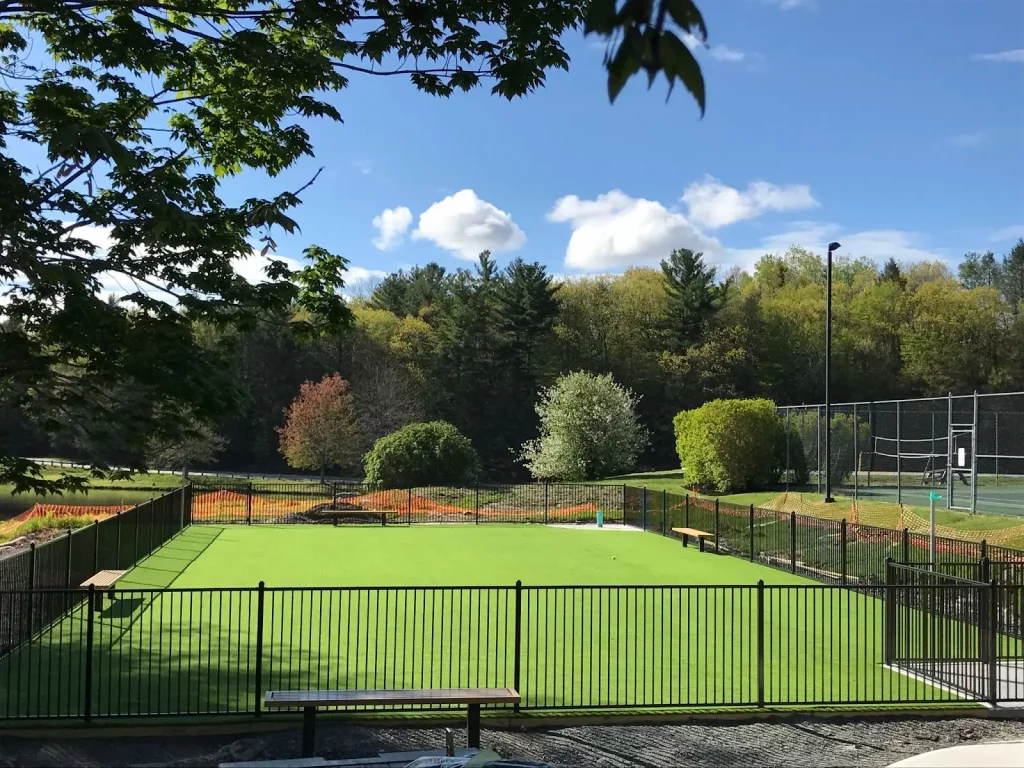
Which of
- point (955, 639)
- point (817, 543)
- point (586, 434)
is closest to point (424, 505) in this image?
point (586, 434)

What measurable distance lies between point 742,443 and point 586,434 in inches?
589

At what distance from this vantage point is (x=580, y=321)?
7806 cm

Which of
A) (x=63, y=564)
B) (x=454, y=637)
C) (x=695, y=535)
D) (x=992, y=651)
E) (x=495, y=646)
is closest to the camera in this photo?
(x=992, y=651)

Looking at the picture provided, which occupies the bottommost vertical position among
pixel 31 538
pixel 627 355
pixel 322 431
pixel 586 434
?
pixel 31 538

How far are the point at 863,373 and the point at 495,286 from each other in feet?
99.3

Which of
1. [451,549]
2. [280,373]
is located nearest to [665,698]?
[451,549]

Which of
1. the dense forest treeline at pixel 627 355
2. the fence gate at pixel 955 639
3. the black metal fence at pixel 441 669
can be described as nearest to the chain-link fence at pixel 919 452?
the fence gate at pixel 955 639

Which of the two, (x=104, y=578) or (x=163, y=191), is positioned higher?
(x=163, y=191)

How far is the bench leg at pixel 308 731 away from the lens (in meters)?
8.31

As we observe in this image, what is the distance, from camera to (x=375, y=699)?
843cm

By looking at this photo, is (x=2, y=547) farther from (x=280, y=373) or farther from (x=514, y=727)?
(x=280, y=373)

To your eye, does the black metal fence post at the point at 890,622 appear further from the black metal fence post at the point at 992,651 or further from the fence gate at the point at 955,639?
the black metal fence post at the point at 992,651

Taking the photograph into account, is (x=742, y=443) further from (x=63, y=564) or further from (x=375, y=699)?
(x=375, y=699)

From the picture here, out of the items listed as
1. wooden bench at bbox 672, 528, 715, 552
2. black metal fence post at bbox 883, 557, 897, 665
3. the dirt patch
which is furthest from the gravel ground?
wooden bench at bbox 672, 528, 715, 552
